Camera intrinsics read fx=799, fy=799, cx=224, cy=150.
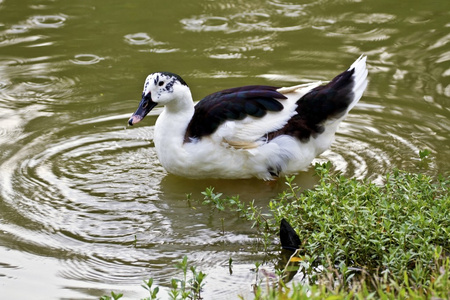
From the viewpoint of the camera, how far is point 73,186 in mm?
7090

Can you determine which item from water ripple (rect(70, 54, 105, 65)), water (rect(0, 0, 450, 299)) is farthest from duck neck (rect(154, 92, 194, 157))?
water ripple (rect(70, 54, 105, 65))

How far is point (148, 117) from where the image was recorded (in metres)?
8.64

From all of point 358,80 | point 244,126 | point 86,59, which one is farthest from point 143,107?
point 86,59

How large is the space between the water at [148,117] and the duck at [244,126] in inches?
10.5

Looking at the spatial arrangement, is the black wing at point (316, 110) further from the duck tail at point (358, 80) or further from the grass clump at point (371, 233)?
the grass clump at point (371, 233)

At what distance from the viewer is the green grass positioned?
4.89 meters

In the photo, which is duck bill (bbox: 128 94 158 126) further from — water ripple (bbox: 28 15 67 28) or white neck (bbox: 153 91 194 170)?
water ripple (bbox: 28 15 67 28)

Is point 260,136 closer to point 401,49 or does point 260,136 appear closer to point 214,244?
point 214,244

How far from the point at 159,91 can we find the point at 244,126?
2.64ft

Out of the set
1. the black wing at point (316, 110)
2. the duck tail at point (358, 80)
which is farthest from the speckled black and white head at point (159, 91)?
the duck tail at point (358, 80)

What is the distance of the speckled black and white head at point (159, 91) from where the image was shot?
6973 millimetres

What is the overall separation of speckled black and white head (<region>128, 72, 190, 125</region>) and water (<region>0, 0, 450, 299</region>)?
679mm

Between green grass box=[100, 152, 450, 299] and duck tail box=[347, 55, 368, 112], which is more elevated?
duck tail box=[347, 55, 368, 112]

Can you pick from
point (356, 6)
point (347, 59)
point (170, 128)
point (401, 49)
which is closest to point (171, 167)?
point (170, 128)
